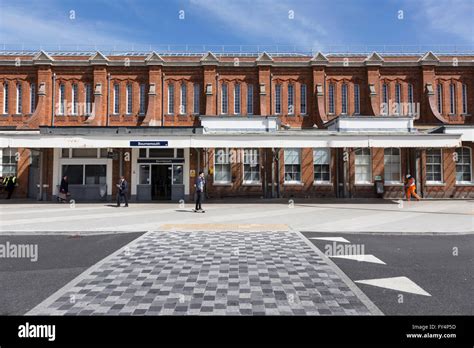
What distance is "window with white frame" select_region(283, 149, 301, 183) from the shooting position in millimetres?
24156

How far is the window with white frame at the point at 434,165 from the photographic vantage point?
2417cm

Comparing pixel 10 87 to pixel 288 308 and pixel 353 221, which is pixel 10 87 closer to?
pixel 353 221

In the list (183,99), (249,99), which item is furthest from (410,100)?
(183,99)

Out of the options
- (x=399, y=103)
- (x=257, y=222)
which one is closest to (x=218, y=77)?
(x=399, y=103)

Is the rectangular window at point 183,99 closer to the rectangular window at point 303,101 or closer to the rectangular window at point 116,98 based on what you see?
the rectangular window at point 116,98

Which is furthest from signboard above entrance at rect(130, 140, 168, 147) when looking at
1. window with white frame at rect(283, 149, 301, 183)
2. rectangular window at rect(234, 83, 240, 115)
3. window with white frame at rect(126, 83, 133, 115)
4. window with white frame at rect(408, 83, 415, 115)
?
window with white frame at rect(408, 83, 415, 115)

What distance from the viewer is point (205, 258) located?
22.9 ft

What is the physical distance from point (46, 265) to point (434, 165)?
26.1 metres

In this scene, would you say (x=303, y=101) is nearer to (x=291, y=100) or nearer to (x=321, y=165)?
(x=291, y=100)

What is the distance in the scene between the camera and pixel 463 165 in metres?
24.2

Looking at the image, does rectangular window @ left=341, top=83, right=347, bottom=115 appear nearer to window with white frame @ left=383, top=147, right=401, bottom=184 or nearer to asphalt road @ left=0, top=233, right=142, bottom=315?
window with white frame @ left=383, top=147, right=401, bottom=184

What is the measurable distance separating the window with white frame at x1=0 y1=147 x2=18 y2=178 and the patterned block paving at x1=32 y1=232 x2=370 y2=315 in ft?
73.1

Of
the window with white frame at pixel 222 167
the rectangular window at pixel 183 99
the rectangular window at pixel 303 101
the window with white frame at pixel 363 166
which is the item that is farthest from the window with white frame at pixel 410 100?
the rectangular window at pixel 183 99

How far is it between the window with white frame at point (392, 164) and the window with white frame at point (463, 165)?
4430 millimetres
